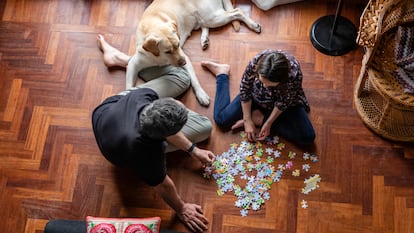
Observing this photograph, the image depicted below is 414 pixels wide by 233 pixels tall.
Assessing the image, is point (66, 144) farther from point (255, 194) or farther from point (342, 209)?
point (342, 209)

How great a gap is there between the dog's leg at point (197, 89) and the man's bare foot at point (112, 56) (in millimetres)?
497

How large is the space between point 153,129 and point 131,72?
1.19 meters

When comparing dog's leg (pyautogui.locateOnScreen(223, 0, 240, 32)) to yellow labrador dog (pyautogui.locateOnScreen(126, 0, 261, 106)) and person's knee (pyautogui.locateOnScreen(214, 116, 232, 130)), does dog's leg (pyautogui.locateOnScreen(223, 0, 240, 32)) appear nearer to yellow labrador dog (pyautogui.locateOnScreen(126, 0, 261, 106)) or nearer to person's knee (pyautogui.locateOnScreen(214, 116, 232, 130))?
yellow labrador dog (pyautogui.locateOnScreen(126, 0, 261, 106))

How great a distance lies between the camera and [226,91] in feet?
11.6

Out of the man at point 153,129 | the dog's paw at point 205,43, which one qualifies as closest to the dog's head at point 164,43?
the man at point 153,129

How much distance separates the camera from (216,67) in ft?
11.8

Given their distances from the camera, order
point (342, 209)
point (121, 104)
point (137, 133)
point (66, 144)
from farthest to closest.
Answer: point (66, 144) < point (342, 209) < point (121, 104) < point (137, 133)

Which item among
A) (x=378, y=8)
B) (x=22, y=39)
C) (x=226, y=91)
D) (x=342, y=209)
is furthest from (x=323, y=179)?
(x=22, y=39)

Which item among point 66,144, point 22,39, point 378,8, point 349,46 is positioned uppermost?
point 378,8

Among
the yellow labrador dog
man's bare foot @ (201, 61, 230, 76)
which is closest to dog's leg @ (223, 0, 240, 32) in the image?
the yellow labrador dog

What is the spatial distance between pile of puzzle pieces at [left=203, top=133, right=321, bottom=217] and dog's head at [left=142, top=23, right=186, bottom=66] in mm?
803

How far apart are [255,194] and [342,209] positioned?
2.01ft

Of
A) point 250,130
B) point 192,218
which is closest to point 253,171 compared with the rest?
point 250,130

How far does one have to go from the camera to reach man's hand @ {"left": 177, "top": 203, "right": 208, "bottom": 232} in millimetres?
3199
